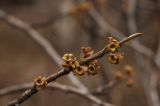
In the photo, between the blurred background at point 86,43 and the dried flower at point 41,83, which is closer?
the dried flower at point 41,83

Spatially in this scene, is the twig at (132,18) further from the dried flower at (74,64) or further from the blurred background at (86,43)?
the dried flower at (74,64)

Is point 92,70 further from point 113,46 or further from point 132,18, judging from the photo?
point 132,18

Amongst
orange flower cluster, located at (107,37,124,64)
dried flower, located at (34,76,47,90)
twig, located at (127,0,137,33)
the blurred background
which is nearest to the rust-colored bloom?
orange flower cluster, located at (107,37,124,64)

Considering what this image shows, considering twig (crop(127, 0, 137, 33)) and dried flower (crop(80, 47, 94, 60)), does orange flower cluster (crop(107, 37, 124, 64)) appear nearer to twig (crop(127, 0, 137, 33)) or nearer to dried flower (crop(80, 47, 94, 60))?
dried flower (crop(80, 47, 94, 60))

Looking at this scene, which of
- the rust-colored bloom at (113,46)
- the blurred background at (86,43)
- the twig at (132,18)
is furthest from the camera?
the blurred background at (86,43)

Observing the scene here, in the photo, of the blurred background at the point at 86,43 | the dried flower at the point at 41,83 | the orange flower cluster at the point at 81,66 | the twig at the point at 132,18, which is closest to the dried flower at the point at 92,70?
the orange flower cluster at the point at 81,66

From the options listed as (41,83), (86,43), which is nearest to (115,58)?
(41,83)

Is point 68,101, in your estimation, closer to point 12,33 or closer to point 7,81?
point 7,81
